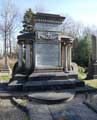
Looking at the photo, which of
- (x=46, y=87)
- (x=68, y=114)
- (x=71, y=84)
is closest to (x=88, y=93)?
(x=71, y=84)

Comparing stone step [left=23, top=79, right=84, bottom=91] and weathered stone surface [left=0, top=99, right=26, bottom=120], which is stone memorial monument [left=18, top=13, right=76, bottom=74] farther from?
weathered stone surface [left=0, top=99, right=26, bottom=120]

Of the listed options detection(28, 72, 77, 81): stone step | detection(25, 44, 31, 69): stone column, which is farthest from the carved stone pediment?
detection(28, 72, 77, 81): stone step

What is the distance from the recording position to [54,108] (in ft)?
22.3

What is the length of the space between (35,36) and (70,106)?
206 inches

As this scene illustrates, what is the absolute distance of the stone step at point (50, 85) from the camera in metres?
9.42

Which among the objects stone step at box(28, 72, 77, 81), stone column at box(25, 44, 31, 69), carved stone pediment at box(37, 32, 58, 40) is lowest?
stone step at box(28, 72, 77, 81)

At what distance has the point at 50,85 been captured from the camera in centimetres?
960

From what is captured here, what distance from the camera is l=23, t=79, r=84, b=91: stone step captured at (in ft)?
30.9

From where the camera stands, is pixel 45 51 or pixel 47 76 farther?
pixel 45 51

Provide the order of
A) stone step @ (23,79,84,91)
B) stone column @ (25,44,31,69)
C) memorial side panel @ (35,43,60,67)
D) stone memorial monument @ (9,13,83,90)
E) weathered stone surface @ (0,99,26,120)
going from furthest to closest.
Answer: stone column @ (25,44,31,69)
memorial side panel @ (35,43,60,67)
stone memorial monument @ (9,13,83,90)
stone step @ (23,79,84,91)
weathered stone surface @ (0,99,26,120)

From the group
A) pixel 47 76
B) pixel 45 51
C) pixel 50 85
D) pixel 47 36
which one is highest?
pixel 47 36

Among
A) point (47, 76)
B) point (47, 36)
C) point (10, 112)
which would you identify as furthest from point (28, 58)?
point (10, 112)

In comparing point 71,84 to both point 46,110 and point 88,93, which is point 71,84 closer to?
point 88,93

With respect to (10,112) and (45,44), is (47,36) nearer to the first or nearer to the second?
(45,44)
